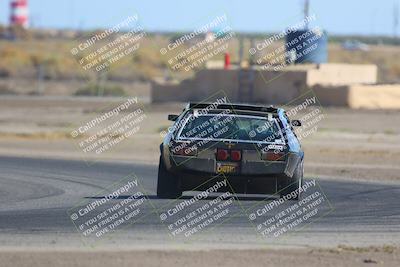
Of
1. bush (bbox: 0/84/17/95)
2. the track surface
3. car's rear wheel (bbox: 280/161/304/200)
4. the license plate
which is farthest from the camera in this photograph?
bush (bbox: 0/84/17/95)

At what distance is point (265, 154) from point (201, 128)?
1.13 meters

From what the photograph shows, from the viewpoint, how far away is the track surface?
1302 cm

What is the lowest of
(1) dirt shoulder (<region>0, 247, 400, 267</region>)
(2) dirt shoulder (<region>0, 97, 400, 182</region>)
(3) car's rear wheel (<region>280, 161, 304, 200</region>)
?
(2) dirt shoulder (<region>0, 97, 400, 182</region>)

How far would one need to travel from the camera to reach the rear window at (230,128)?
55.2 feet

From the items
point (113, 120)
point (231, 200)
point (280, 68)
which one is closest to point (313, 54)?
point (280, 68)

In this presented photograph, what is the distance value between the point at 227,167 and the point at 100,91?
4348 centimetres

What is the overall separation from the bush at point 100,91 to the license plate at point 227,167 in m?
43.0

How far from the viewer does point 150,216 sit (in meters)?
15.1

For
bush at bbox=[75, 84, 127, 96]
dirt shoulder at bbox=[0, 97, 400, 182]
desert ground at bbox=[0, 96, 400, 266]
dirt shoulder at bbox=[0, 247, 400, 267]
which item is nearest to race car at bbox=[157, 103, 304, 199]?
desert ground at bbox=[0, 96, 400, 266]

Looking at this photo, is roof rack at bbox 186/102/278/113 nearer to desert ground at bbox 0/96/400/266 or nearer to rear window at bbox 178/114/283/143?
rear window at bbox 178/114/283/143

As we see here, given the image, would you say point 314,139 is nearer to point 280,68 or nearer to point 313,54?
point 280,68

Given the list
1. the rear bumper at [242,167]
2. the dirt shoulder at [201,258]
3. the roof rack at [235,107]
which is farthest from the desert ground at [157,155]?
the roof rack at [235,107]

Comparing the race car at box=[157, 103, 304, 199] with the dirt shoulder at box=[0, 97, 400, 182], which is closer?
the race car at box=[157, 103, 304, 199]

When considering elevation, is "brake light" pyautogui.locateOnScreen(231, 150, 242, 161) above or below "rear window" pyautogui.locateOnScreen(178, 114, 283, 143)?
below
